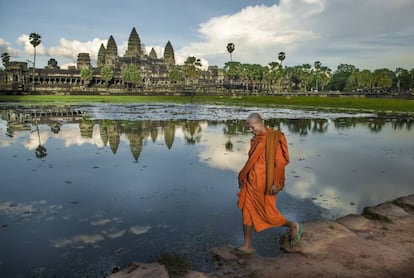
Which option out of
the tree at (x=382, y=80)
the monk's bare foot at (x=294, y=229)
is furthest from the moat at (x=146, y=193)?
the tree at (x=382, y=80)

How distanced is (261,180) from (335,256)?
1171 mm

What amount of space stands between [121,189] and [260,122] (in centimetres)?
324

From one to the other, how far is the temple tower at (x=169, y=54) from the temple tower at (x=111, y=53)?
15.5 metres

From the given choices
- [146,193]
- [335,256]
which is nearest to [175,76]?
[146,193]

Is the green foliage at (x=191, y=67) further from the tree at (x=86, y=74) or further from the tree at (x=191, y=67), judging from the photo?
the tree at (x=86, y=74)

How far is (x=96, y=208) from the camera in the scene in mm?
4980

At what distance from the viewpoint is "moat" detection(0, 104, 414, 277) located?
3.77m

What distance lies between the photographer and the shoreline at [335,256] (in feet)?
11.0

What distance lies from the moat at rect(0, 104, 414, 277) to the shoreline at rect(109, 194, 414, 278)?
0.73 ft

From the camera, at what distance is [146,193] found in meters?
5.72

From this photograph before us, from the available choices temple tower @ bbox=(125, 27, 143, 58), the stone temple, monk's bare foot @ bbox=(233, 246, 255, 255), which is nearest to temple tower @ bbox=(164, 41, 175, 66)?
the stone temple

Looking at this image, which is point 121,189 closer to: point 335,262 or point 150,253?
point 150,253

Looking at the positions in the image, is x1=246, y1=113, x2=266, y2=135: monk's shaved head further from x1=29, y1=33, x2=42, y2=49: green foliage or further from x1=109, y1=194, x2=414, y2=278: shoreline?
x1=29, y1=33, x2=42, y2=49: green foliage

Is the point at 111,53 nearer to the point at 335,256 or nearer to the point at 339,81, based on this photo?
the point at 339,81
